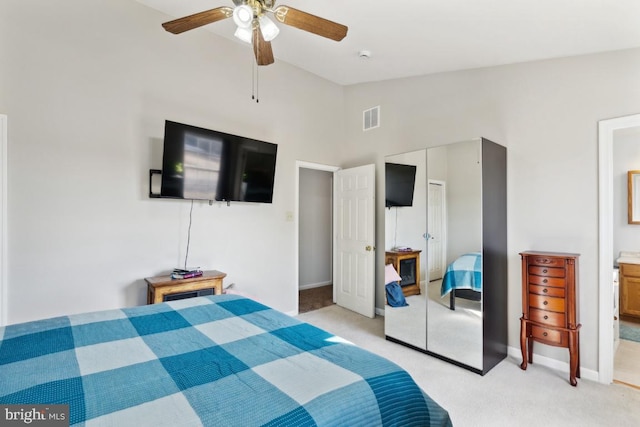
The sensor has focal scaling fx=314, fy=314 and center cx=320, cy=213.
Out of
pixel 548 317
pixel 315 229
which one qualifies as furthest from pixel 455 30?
pixel 315 229

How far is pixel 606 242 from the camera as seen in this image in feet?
8.43

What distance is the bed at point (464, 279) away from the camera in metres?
A: 2.75

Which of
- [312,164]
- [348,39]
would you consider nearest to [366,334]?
[312,164]

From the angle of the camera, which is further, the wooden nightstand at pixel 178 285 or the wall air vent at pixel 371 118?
the wall air vent at pixel 371 118

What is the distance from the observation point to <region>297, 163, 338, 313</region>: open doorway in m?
5.89

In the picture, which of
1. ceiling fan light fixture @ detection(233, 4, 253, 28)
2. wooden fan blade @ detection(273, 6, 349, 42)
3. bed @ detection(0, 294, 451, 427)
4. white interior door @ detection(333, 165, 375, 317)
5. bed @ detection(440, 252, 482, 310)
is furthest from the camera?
white interior door @ detection(333, 165, 375, 317)

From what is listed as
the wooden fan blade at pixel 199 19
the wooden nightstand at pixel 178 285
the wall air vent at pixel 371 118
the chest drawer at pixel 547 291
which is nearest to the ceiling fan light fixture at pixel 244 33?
the wooden fan blade at pixel 199 19

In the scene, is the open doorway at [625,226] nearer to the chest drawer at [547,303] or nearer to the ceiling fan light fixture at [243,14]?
the chest drawer at [547,303]

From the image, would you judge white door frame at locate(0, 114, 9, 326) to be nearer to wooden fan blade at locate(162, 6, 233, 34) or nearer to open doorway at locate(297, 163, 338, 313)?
wooden fan blade at locate(162, 6, 233, 34)

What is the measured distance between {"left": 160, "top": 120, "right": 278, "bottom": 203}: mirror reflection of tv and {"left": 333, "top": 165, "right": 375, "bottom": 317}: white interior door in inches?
49.2

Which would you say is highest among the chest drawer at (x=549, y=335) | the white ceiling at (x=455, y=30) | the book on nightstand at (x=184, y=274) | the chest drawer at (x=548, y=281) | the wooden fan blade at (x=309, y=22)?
the white ceiling at (x=455, y=30)

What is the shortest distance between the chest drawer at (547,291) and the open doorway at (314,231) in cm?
340

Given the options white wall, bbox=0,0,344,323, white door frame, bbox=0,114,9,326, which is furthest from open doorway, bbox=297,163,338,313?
white door frame, bbox=0,114,9,326

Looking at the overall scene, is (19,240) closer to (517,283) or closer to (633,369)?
(517,283)
